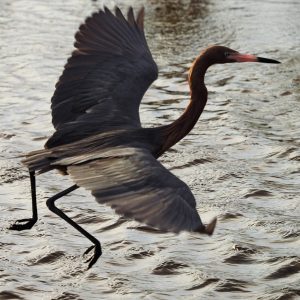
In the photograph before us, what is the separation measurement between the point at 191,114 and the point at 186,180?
1915 millimetres

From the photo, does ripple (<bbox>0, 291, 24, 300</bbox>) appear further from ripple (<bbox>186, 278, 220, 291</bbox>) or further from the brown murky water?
ripple (<bbox>186, 278, 220, 291</bbox>)

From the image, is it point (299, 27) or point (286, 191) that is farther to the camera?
point (299, 27)

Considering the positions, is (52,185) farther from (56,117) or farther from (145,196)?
(145,196)

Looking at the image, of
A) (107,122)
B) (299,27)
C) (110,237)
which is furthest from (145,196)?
(299,27)

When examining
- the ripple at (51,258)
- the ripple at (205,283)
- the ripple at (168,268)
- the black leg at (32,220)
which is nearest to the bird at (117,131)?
the black leg at (32,220)

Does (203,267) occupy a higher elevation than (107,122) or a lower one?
lower

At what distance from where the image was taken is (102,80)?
23.7 feet

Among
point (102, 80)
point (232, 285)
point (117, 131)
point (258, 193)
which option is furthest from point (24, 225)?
point (258, 193)

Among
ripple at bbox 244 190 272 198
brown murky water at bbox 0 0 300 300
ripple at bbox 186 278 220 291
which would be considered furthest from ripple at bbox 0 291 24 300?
ripple at bbox 244 190 272 198

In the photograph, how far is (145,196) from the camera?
5.39 m

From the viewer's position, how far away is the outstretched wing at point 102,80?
22.9 ft

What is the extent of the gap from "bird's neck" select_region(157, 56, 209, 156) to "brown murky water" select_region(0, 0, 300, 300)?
0.91m

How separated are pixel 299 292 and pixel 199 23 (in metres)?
9.09

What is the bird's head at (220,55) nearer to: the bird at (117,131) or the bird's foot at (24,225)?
the bird at (117,131)
